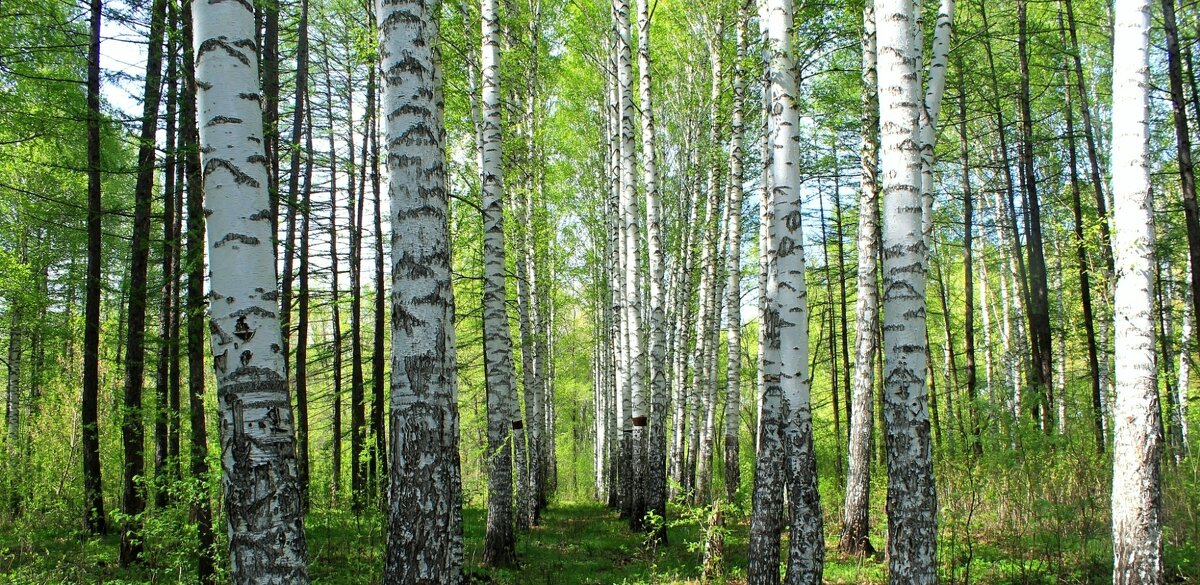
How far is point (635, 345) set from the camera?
904 centimetres

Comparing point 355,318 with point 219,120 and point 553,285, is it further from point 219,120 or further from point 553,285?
point 219,120

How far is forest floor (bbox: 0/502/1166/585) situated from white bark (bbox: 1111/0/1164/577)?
0.99 metres

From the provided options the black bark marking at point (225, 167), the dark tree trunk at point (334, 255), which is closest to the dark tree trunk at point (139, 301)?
the dark tree trunk at point (334, 255)

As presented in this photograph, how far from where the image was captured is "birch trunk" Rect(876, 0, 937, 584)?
4195mm

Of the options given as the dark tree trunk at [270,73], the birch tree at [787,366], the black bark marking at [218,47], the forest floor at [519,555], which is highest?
the dark tree trunk at [270,73]

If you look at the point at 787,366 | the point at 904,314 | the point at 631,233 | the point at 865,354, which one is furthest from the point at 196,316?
the point at 865,354

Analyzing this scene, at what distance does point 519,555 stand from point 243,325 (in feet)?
20.5

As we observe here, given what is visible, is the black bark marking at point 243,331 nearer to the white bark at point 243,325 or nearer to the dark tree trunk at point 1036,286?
the white bark at point 243,325

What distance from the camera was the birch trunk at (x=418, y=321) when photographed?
11.5 feet

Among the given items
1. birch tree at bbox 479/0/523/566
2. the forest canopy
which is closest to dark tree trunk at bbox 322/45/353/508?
the forest canopy

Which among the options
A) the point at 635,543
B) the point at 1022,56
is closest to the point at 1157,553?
the point at 635,543

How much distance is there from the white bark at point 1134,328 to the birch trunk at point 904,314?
2.21 metres

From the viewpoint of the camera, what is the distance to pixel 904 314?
4.29 m

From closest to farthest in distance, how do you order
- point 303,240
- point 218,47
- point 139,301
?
point 218,47 < point 139,301 < point 303,240
